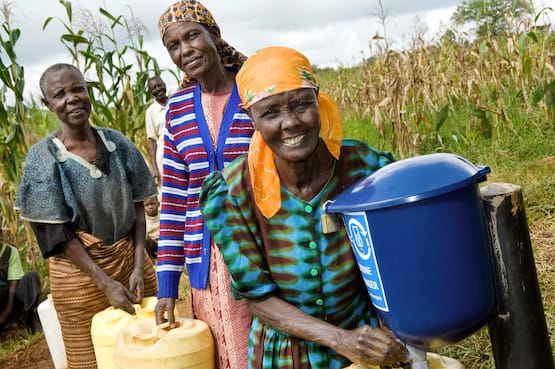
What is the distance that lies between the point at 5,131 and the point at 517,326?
15.6ft

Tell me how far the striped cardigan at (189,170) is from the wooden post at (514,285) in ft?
3.07

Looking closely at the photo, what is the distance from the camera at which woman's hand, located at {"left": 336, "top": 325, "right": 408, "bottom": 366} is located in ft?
4.35

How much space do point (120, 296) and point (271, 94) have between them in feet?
5.38

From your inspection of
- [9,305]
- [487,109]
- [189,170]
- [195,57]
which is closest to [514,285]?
[189,170]

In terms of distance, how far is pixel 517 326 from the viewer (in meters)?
1.36

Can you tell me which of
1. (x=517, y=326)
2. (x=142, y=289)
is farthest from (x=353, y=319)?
(x=142, y=289)

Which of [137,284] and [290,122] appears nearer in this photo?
[290,122]

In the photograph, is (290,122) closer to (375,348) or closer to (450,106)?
(375,348)

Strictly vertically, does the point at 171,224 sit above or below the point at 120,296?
above

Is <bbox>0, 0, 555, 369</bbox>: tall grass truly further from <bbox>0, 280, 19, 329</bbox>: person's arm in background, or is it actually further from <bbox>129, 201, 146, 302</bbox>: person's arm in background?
<bbox>129, 201, 146, 302</bbox>: person's arm in background

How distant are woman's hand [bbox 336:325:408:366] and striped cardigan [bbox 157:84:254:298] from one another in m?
0.79

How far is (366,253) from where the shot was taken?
132 cm

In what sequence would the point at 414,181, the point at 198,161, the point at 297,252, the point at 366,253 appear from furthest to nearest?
the point at 198,161, the point at 297,252, the point at 366,253, the point at 414,181

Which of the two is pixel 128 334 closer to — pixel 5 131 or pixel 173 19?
pixel 173 19
